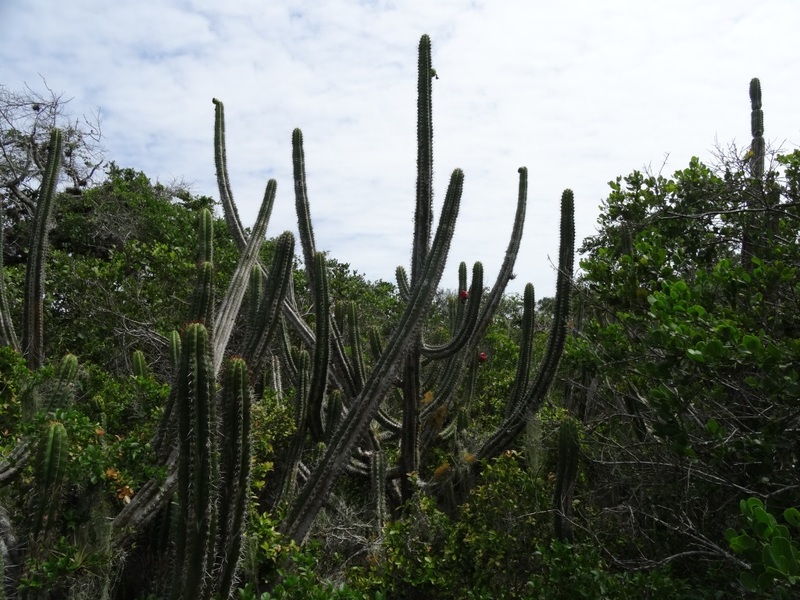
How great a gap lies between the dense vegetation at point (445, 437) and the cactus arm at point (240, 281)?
1.6 inches

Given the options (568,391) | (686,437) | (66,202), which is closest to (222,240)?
(66,202)

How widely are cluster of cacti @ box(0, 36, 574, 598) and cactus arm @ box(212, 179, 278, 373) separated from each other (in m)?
0.02

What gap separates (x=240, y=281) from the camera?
21.1 ft

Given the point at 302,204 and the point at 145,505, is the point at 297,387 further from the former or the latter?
the point at 145,505

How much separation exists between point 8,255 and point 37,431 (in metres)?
8.86

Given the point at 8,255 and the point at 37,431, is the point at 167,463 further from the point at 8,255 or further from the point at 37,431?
the point at 8,255

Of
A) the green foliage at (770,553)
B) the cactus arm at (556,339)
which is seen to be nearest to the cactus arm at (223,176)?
the cactus arm at (556,339)

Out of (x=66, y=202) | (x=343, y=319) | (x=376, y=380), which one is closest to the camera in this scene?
(x=376, y=380)

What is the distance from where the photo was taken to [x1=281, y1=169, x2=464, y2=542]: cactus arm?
206 inches

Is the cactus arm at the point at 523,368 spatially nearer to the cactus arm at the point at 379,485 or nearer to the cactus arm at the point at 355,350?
the cactus arm at the point at 379,485

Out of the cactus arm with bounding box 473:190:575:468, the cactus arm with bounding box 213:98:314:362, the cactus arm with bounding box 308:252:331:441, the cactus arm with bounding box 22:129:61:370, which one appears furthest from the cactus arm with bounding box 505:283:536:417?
the cactus arm with bounding box 22:129:61:370

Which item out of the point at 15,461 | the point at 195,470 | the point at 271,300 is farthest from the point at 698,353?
the point at 15,461

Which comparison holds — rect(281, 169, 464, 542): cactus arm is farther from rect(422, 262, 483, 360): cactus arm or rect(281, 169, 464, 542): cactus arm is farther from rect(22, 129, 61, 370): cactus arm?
rect(22, 129, 61, 370): cactus arm

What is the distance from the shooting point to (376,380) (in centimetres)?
539
